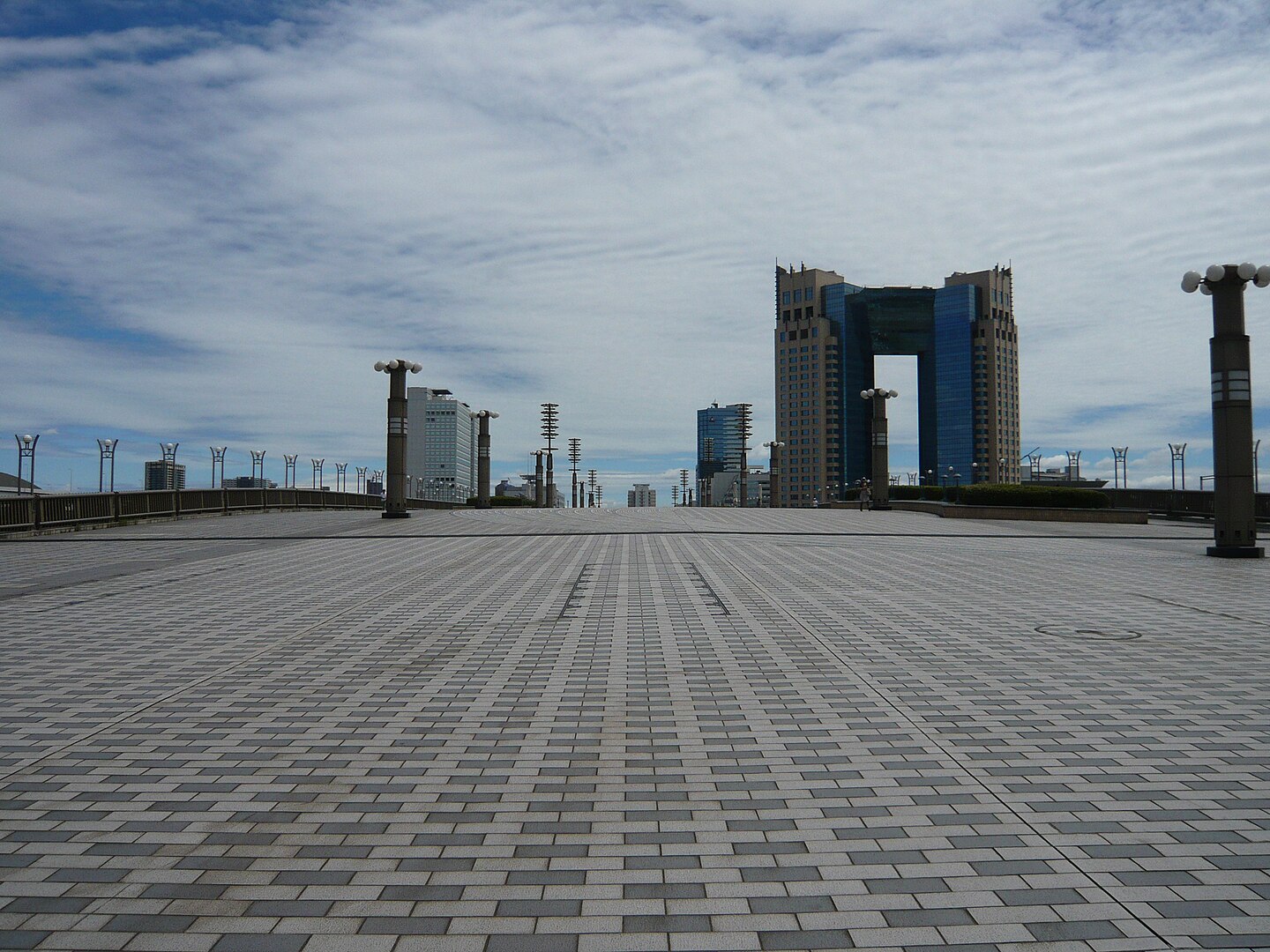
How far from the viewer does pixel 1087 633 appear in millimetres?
8664

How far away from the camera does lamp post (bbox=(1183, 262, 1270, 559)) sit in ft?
55.5

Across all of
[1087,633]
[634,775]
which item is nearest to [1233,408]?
[1087,633]

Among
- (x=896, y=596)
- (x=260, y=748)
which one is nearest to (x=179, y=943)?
(x=260, y=748)

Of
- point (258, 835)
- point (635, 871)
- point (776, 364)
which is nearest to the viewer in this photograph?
point (635, 871)

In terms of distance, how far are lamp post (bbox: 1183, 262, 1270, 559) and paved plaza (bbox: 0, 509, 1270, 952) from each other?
7.67m

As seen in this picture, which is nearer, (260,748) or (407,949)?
(407,949)

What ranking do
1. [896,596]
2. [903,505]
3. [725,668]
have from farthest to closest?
[903,505], [896,596], [725,668]

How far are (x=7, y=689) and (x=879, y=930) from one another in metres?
6.40

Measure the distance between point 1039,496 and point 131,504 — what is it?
99.2 feet

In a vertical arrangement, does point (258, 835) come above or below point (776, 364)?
below

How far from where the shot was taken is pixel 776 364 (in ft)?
559

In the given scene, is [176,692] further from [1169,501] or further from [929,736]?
[1169,501]

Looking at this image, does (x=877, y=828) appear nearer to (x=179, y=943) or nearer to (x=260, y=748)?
(x=179, y=943)

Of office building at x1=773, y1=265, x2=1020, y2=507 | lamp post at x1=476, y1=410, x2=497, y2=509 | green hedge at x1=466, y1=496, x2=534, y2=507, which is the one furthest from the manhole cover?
office building at x1=773, y1=265, x2=1020, y2=507
